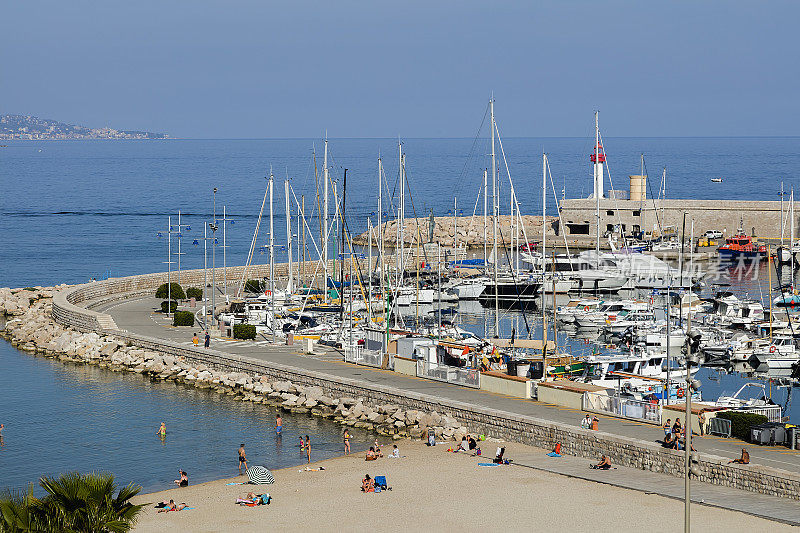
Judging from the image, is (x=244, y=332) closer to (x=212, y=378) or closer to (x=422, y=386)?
(x=212, y=378)

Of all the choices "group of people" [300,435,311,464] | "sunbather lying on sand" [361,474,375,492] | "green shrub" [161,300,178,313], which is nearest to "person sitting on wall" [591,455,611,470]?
"sunbather lying on sand" [361,474,375,492]

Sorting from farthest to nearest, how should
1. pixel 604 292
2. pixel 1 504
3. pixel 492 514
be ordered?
pixel 604 292 → pixel 492 514 → pixel 1 504

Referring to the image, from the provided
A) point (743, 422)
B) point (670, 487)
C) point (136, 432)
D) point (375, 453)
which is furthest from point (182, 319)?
point (670, 487)

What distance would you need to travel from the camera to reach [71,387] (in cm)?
4462

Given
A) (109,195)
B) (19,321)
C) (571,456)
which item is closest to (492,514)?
(571,456)

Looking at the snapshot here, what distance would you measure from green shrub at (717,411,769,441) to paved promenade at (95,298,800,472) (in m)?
0.25

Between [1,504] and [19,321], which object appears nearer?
[1,504]

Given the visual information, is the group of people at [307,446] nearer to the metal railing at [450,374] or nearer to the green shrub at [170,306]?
the metal railing at [450,374]

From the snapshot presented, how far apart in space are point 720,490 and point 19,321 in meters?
43.3

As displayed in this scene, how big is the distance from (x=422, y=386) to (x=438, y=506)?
11.6 meters

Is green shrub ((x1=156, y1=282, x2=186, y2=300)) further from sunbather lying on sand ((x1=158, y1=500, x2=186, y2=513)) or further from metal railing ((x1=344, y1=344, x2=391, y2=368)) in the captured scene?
sunbather lying on sand ((x1=158, y1=500, x2=186, y2=513))

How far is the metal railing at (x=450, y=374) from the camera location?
3812 cm

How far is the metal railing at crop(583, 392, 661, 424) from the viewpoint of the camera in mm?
32031

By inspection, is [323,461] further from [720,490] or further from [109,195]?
[109,195]
